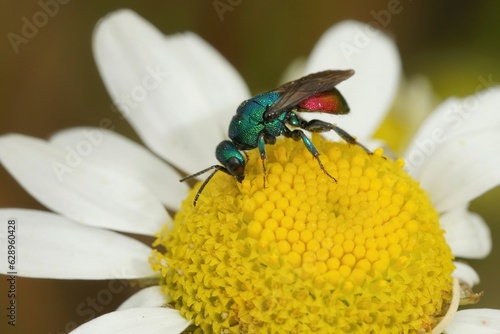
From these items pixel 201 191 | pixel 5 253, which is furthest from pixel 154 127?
pixel 5 253

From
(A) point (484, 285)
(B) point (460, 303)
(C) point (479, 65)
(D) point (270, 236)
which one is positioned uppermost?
(C) point (479, 65)

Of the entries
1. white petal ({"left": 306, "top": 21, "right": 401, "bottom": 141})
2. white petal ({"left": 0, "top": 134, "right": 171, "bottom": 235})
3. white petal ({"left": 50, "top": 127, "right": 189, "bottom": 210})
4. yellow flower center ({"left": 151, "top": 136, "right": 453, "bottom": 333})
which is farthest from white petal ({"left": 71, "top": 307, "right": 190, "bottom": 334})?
white petal ({"left": 306, "top": 21, "right": 401, "bottom": 141})

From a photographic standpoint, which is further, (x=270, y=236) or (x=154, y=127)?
(x=154, y=127)

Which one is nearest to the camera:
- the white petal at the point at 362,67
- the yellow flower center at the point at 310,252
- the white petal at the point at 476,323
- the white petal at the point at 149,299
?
the yellow flower center at the point at 310,252

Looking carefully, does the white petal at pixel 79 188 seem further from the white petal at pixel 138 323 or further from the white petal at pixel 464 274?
the white petal at pixel 464 274

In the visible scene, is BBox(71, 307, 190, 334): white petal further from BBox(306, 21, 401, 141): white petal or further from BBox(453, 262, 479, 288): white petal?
BBox(306, 21, 401, 141): white petal

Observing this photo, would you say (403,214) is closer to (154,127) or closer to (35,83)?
(154,127)

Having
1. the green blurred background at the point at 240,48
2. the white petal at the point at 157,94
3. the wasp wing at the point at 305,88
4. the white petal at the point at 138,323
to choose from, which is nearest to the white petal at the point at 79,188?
the white petal at the point at 157,94

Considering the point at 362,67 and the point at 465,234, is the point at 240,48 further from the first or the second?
the point at 465,234

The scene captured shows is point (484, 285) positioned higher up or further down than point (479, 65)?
further down
